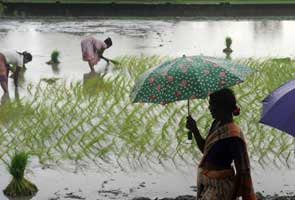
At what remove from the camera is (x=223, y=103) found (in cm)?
304

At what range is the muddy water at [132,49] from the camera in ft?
16.9

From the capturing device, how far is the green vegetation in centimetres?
596

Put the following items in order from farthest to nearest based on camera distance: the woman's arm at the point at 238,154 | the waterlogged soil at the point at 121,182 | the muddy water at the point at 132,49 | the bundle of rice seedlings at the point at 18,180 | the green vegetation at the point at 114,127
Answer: the green vegetation at the point at 114,127 → the muddy water at the point at 132,49 → the waterlogged soil at the point at 121,182 → the bundle of rice seedlings at the point at 18,180 → the woman's arm at the point at 238,154

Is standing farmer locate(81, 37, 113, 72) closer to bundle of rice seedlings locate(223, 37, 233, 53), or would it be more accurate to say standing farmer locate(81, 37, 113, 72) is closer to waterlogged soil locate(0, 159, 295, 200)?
bundle of rice seedlings locate(223, 37, 233, 53)

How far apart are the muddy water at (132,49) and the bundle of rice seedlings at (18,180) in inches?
6.2

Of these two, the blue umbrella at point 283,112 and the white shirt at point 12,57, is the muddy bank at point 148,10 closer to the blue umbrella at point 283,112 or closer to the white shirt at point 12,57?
the white shirt at point 12,57

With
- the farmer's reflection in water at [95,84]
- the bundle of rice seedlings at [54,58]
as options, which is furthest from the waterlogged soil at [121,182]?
the bundle of rice seedlings at [54,58]

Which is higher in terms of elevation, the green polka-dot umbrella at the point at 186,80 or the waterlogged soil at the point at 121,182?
the green polka-dot umbrella at the point at 186,80

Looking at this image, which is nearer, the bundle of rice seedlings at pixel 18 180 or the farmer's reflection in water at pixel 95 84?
the bundle of rice seedlings at pixel 18 180

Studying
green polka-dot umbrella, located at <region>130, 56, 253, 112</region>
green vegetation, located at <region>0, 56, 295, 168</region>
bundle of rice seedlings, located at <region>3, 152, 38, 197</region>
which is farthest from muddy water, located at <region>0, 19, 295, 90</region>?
green polka-dot umbrella, located at <region>130, 56, 253, 112</region>

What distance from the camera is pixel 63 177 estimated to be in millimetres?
5348

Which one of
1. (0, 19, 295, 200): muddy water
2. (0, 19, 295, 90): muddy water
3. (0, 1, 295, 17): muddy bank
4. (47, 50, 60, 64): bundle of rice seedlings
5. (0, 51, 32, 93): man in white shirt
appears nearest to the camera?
(0, 19, 295, 200): muddy water

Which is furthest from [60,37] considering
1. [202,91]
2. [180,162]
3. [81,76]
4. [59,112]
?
[202,91]

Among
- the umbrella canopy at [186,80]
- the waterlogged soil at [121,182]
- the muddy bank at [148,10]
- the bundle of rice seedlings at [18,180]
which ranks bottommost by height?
the waterlogged soil at [121,182]
